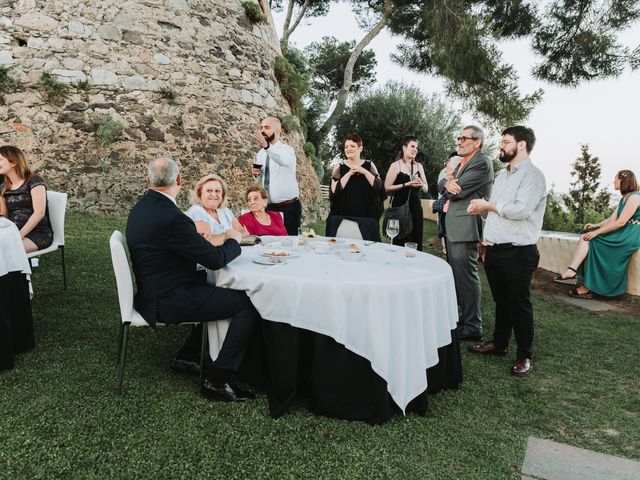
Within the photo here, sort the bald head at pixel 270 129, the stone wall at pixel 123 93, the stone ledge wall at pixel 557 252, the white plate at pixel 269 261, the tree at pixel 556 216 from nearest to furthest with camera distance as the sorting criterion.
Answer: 1. the white plate at pixel 269 261
2. the bald head at pixel 270 129
3. the stone ledge wall at pixel 557 252
4. the stone wall at pixel 123 93
5. the tree at pixel 556 216

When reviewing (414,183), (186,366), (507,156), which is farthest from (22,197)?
(507,156)

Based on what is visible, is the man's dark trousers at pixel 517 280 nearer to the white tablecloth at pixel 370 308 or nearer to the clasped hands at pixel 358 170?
the white tablecloth at pixel 370 308

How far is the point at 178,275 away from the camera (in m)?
2.63

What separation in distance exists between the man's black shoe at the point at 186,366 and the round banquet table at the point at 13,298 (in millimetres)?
1048

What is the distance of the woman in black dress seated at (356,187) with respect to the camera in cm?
409

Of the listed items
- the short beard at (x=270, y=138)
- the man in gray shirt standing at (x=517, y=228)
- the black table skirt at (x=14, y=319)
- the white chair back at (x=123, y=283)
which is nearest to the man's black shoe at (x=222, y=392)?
the white chair back at (x=123, y=283)

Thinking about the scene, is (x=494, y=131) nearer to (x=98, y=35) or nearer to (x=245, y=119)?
(x=245, y=119)

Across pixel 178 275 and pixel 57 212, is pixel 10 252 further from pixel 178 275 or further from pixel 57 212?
pixel 57 212

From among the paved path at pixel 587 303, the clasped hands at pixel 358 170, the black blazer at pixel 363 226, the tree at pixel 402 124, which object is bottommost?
the paved path at pixel 587 303

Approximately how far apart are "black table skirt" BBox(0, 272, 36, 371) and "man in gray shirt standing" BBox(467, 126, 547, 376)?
3367 mm

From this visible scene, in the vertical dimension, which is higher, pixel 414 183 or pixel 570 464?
pixel 414 183

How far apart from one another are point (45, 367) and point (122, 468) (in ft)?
4.52

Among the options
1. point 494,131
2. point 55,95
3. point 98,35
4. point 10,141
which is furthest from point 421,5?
point 10,141

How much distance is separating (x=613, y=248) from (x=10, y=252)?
20.6ft
